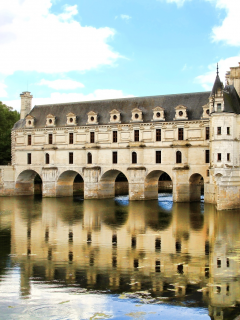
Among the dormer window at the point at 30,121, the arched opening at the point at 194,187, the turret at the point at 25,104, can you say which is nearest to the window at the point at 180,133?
the arched opening at the point at 194,187

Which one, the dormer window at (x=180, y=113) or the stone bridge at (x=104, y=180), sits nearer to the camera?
the stone bridge at (x=104, y=180)

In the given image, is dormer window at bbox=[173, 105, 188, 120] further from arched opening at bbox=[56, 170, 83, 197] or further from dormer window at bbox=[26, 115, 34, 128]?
dormer window at bbox=[26, 115, 34, 128]

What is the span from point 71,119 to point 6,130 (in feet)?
75.5

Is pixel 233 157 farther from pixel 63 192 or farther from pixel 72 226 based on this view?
pixel 63 192

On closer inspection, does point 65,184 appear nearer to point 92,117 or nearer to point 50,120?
point 50,120

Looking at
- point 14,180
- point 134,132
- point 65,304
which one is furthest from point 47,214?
point 65,304

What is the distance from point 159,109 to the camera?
1967 inches

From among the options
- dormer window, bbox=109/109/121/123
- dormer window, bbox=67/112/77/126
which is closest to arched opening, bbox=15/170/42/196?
dormer window, bbox=67/112/77/126

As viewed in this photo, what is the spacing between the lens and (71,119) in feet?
184

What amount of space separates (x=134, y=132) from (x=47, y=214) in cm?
1736

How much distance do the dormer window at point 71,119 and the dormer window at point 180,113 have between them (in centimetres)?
1417

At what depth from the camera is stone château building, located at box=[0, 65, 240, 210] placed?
4078 cm

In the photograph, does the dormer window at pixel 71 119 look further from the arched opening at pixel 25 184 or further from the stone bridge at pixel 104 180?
the arched opening at pixel 25 184

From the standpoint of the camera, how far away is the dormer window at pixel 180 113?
4838 centimetres
